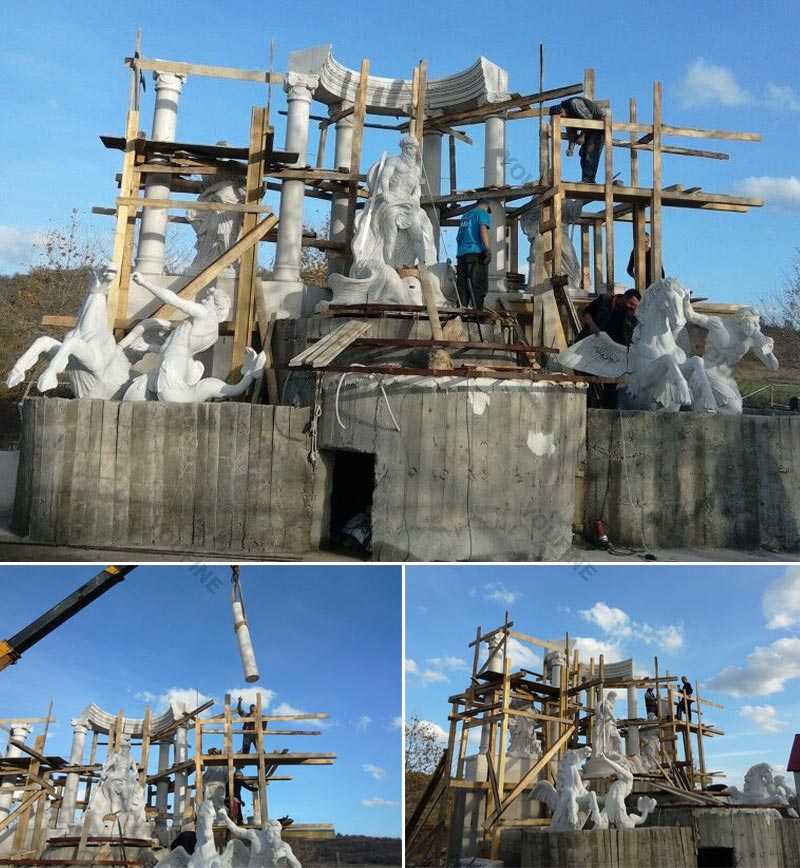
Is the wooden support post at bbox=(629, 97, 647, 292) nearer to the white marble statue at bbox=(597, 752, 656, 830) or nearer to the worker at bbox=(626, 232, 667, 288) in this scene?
the worker at bbox=(626, 232, 667, 288)

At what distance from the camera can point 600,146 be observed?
60.3ft

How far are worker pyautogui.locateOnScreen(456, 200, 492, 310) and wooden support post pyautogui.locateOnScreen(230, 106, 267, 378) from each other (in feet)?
11.8

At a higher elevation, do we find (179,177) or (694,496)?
(179,177)

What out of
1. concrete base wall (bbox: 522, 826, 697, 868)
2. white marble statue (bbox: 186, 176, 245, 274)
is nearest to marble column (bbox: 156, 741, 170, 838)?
concrete base wall (bbox: 522, 826, 697, 868)

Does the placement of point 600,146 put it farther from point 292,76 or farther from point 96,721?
point 96,721

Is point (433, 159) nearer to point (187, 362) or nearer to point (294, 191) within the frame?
point (294, 191)

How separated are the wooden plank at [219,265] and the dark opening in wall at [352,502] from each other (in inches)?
130

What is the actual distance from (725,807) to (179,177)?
45.3 ft

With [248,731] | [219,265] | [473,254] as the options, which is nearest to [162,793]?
[248,731]

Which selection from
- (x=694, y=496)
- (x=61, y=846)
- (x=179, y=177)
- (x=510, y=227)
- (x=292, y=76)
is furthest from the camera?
(x=510, y=227)

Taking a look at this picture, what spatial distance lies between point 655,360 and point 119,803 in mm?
11462

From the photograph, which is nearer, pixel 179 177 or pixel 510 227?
pixel 179 177

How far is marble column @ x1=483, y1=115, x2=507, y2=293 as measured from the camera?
19.4 m

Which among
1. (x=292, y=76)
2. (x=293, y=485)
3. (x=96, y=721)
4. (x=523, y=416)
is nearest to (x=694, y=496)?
(x=523, y=416)
